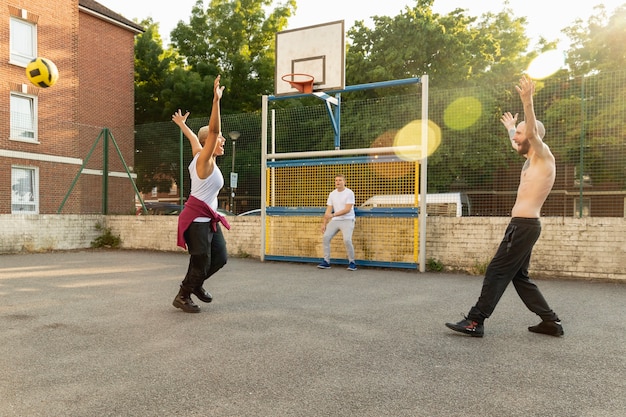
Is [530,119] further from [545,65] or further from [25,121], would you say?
[545,65]

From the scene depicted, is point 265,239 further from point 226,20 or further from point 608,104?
point 226,20

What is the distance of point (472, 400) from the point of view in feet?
9.66

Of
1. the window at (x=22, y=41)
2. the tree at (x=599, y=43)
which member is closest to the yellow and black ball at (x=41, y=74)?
the window at (x=22, y=41)

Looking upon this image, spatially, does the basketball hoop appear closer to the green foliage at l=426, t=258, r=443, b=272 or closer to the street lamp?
the street lamp

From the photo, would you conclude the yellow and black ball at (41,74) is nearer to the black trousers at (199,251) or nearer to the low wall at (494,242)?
the low wall at (494,242)

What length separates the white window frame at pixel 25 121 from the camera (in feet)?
61.1

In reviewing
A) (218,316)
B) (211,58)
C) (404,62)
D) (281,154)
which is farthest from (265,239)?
(211,58)

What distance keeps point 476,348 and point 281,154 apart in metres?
7.62

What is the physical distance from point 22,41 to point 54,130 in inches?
155

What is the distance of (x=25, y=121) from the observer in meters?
19.5

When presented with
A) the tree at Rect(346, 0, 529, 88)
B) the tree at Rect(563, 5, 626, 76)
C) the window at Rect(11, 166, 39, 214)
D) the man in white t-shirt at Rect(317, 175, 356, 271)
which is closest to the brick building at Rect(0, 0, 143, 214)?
the window at Rect(11, 166, 39, 214)

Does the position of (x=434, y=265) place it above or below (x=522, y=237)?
below

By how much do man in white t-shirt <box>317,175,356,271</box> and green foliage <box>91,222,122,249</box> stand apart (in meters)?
7.26

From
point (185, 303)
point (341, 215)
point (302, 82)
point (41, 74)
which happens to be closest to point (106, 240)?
point (41, 74)
